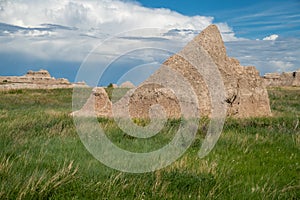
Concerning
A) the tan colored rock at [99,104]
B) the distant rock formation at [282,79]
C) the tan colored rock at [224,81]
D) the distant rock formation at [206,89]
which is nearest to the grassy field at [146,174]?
the distant rock formation at [206,89]

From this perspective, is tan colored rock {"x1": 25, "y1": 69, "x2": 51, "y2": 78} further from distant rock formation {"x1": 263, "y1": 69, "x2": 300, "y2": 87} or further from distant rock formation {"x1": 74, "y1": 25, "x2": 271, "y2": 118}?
distant rock formation {"x1": 74, "y1": 25, "x2": 271, "y2": 118}

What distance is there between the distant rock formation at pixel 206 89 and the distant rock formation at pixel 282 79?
69.7 m

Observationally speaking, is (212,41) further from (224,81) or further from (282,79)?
(282,79)

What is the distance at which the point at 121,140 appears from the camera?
8.43 meters

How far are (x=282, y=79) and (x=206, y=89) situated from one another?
265ft

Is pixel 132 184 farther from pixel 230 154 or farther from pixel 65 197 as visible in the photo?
pixel 230 154

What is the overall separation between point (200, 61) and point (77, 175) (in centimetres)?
1029

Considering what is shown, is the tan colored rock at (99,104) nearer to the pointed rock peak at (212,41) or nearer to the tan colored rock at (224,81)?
the tan colored rock at (224,81)

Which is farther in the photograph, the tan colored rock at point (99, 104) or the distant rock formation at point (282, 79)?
the distant rock formation at point (282, 79)

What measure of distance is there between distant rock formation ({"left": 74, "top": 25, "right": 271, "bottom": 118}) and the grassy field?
4.63 m

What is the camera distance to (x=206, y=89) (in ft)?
46.9

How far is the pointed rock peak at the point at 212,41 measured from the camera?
15426 millimetres

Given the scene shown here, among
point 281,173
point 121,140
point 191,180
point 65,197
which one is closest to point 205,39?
point 121,140

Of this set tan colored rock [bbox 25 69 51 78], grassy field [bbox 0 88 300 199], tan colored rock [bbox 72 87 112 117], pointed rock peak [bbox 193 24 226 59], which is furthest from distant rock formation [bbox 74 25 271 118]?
tan colored rock [bbox 25 69 51 78]
